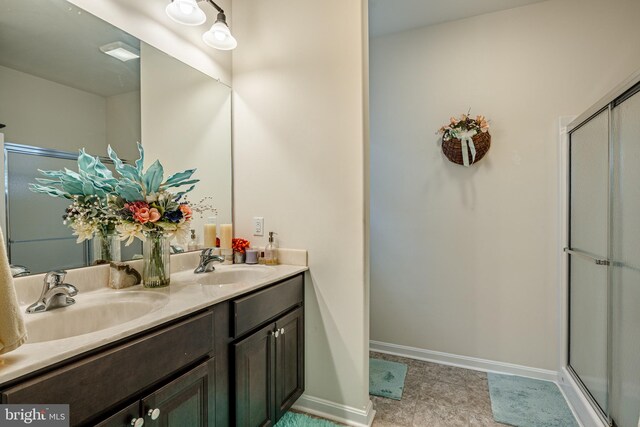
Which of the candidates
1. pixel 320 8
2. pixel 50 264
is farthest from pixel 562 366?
pixel 50 264

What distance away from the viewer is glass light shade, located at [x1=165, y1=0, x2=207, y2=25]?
1495mm

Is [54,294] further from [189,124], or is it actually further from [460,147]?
[460,147]

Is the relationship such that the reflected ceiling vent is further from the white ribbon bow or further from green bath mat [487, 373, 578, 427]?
green bath mat [487, 373, 578, 427]

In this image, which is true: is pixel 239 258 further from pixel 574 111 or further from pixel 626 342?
pixel 574 111

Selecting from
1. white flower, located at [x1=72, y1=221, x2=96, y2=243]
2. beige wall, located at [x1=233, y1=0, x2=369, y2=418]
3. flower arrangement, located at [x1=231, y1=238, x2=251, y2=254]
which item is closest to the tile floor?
beige wall, located at [x1=233, y1=0, x2=369, y2=418]

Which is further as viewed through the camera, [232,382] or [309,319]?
[309,319]

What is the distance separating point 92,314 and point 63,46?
43.1 inches

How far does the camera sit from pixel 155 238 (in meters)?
1.37

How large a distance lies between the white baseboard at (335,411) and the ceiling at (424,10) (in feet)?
8.69

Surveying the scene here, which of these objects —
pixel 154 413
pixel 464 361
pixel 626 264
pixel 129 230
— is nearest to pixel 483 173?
pixel 626 264

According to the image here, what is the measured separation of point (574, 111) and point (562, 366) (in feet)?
5.64

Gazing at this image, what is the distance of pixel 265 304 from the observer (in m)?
1.50

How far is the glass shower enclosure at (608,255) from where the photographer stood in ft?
4.61

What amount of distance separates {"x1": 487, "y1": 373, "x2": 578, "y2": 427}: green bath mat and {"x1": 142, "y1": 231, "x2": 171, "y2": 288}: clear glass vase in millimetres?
1970
